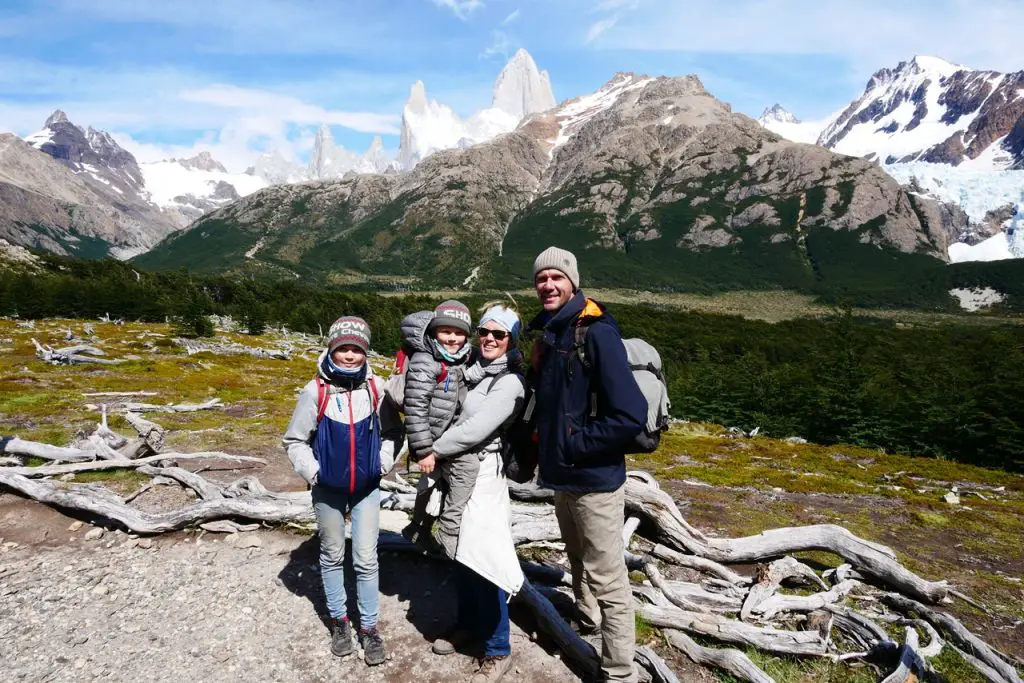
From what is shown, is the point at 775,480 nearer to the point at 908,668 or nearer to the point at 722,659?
the point at 908,668

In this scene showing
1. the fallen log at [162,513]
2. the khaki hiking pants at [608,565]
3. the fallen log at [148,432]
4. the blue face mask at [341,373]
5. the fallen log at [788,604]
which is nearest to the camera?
the khaki hiking pants at [608,565]

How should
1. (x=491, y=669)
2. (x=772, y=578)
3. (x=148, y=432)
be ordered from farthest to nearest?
(x=148, y=432) → (x=772, y=578) → (x=491, y=669)

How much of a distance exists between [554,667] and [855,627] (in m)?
4.60

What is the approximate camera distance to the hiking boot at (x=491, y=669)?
20.0 ft

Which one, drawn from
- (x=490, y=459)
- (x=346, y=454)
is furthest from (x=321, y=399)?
(x=490, y=459)

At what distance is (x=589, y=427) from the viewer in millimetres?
5109

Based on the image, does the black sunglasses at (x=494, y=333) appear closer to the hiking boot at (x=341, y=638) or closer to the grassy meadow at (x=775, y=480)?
the hiking boot at (x=341, y=638)

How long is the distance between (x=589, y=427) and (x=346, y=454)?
2898mm

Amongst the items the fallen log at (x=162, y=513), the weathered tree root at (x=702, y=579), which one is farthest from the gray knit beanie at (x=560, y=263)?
the fallen log at (x=162, y=513)

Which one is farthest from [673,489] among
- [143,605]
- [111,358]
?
[111,358]

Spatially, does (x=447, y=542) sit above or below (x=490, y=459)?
below

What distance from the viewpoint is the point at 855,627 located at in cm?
756

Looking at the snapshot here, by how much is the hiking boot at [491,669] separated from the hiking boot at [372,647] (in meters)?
1.14

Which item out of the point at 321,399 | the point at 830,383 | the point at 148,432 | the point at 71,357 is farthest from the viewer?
the point at 71,357
